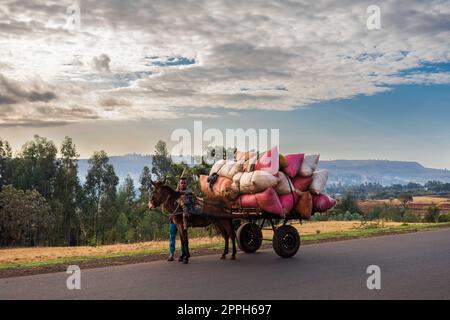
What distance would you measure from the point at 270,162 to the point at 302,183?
1301 mm

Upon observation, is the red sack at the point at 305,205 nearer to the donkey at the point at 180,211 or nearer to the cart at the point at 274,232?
the cart at the point at 274,232

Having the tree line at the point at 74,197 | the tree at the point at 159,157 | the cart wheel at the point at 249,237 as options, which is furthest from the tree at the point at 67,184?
the cart wheel at the point at 249,237

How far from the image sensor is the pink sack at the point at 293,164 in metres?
15.4

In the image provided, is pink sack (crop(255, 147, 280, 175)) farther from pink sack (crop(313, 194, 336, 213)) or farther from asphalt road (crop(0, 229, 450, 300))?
asphalt road (crop(0, 229, 450, 300))

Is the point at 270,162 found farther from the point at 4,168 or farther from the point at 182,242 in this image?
the point at 4,168

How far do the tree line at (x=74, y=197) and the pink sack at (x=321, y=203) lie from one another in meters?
47.1

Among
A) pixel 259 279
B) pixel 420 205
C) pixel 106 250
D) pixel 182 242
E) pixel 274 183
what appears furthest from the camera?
pixel 420 205

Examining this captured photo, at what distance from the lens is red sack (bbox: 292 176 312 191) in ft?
51.0

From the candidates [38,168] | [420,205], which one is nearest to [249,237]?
[38,168]

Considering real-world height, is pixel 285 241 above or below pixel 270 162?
below

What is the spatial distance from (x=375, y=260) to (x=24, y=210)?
48.5 meters

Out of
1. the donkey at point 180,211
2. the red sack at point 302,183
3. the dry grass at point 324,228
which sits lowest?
the dry grass at point 324,228

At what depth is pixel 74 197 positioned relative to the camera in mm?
75438

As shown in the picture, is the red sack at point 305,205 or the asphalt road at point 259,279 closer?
the asphalt road at point 259,279
